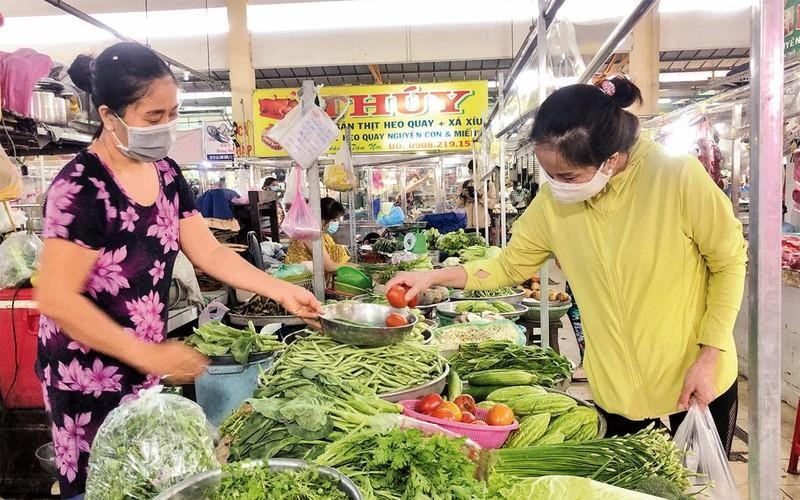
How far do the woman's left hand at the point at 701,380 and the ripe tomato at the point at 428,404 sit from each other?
851mm

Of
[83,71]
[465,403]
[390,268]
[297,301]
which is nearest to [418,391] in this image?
[465,403]

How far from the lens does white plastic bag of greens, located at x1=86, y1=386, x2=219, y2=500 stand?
1.49 m

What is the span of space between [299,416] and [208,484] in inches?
17.6

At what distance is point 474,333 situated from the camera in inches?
144

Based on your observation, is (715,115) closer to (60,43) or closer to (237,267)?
(237,267)

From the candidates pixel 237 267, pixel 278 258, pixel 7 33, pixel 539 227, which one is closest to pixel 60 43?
pixel 7 33

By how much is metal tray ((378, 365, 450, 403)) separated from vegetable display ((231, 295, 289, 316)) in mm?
2248

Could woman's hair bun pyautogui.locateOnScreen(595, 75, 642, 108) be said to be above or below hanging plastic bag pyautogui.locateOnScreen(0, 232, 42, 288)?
above

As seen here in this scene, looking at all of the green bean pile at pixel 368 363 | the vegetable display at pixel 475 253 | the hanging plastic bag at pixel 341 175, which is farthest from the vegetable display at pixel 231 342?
the vegetable display at pixel 475 253

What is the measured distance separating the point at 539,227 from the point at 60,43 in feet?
35.2

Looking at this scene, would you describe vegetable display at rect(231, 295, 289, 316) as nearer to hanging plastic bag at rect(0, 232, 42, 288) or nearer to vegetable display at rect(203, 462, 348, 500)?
hanging plastic bag at rect(0, 232, 42, 288)

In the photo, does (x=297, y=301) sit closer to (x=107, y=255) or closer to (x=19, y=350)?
(x=107, y=255)

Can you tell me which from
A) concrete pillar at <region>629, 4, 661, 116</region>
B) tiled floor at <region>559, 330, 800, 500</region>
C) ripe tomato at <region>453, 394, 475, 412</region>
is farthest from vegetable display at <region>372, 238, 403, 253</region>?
ripe tomato at <region>453, 394, 475, 412</region>

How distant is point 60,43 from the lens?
Answer: 33.3 ft
